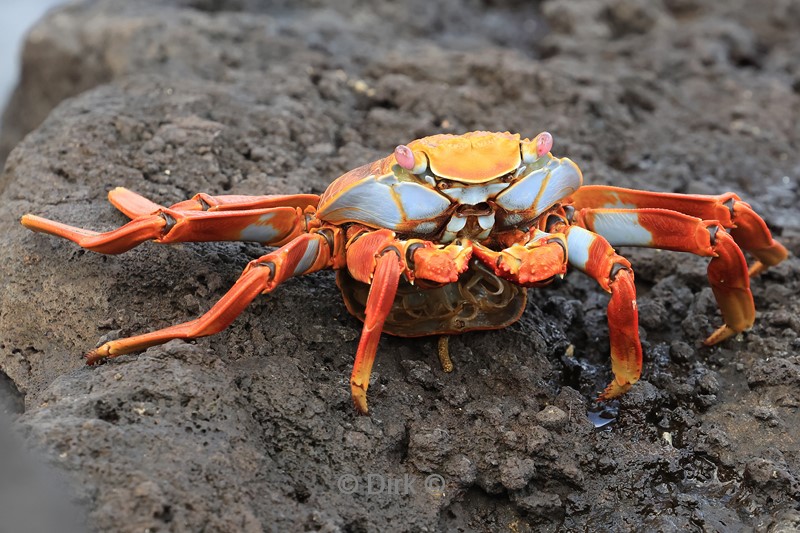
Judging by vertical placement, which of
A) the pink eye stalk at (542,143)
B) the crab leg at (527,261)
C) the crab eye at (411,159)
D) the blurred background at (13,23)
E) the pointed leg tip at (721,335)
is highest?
the pink eye stalk at (542,143)

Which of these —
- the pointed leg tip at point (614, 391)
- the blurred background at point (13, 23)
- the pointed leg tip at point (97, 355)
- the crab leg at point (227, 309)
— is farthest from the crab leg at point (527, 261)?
the blurred background at point (13, 23)

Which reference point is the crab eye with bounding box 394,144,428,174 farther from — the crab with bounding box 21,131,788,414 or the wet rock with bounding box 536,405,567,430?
the wet rock with bounding box 536,405,567,430

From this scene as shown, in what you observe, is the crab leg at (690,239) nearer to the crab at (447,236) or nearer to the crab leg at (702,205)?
the crab at (447,236)

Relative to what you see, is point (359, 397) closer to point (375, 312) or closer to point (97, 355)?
point (375, 312)

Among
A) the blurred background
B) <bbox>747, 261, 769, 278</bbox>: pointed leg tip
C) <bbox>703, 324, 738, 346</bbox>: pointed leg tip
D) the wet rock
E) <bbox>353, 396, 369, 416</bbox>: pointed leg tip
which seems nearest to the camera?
<bbox>353, 396, 369, 416</bbox>: pointed leg tip

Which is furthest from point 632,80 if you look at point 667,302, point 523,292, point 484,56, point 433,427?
point 433,427

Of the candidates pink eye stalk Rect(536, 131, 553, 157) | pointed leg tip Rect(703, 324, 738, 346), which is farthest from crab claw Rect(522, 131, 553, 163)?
pointed leg tip Rect(703, 324, 738, 346)
